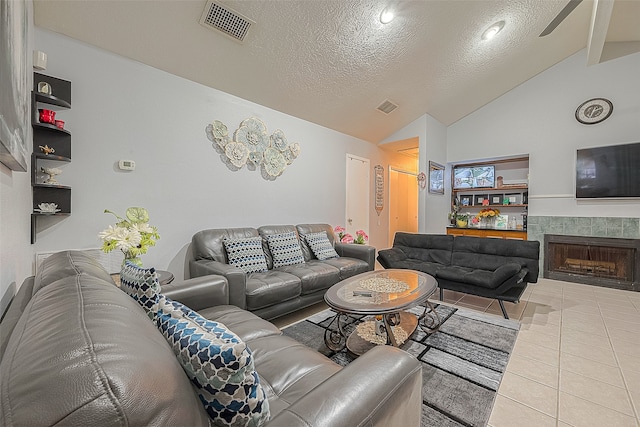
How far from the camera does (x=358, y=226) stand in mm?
5066

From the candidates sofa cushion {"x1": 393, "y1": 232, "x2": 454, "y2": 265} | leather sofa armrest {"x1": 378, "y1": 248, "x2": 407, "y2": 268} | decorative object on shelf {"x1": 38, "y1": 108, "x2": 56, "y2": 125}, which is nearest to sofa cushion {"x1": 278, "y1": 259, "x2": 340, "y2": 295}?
leather sofa armrest {"x1": 378, "y1": 248, "x2": 407, "y2": 268}

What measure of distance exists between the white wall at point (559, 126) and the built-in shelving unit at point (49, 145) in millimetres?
6031

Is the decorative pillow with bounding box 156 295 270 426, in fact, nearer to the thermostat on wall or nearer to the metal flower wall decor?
the thermostat on wall

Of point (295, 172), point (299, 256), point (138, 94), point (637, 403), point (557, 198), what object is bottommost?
point (637, 403)

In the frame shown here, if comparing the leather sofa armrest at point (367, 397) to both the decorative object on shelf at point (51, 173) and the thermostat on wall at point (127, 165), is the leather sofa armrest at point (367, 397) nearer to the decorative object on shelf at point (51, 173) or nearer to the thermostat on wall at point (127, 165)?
the decorative object on shelf at point (51, 173)

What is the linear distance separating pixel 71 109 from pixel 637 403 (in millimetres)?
4524

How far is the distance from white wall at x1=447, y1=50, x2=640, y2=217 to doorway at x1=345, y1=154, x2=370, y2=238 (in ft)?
7.40

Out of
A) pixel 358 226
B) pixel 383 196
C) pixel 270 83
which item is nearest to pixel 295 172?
pixel 270 83

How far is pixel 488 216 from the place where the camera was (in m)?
5.22

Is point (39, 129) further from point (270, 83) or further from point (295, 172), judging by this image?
point (295, 172)

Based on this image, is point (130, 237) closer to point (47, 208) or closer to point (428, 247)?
point (47, 208)

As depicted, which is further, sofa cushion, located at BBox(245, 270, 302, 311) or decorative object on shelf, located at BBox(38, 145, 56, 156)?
sofa cushion, located at BBox(245, 270, 302, 311)

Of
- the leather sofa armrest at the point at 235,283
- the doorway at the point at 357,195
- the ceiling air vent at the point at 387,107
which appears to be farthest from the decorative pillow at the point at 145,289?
the ceiling air vent at the point at 387,107

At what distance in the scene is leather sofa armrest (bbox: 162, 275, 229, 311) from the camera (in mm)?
1772
